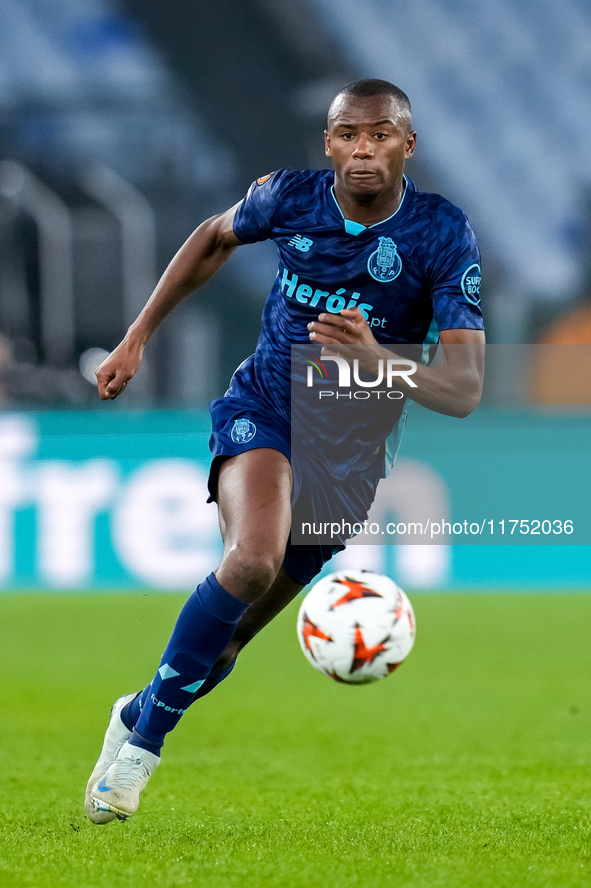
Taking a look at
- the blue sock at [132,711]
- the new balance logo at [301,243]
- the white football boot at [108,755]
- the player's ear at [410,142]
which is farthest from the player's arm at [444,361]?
the white football boot at [108,755]

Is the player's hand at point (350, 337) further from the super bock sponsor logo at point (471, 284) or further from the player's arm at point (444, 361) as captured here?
the super bock sponsor logo at point (471, 284)

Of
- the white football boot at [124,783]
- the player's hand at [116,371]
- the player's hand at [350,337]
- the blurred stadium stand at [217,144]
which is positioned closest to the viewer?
the player's hand at [350,337]

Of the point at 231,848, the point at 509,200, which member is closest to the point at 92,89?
the point at 509,200

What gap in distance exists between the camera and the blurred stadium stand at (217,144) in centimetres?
1114

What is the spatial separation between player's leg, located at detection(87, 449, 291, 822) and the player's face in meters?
0.94

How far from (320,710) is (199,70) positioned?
908cm

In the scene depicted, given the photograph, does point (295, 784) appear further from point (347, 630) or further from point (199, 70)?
point (199, 70)

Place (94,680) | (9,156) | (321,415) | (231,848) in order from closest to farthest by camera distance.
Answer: (231,848) → (321,415) → (94,680) → (9,156)

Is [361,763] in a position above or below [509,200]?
below

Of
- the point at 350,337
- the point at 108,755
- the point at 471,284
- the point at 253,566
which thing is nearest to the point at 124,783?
the point at 108,755

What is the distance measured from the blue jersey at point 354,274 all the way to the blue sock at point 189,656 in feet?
2.37

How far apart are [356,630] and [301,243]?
1398mm

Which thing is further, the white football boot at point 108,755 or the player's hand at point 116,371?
the player's hand at point 116,371

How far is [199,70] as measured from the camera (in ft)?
44.4
